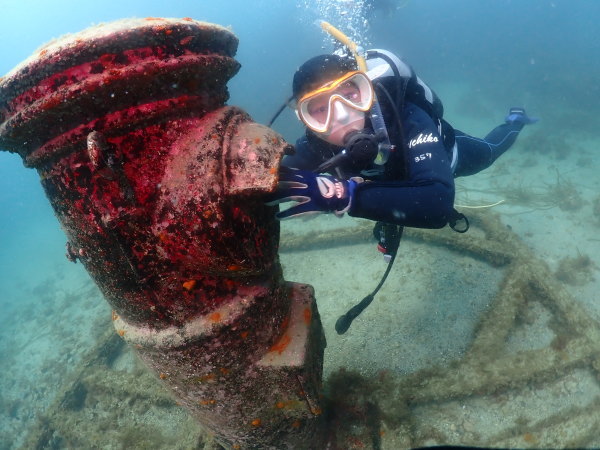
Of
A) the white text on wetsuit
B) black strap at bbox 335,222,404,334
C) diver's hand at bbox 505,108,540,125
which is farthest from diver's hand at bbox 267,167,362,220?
diver's hand at bbox 505,108,540,125

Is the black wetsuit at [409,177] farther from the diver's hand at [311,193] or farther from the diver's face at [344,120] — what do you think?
the diver's face at [344,120]

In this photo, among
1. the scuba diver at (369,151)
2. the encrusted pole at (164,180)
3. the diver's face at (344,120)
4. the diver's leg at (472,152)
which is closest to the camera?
the encrusted pole at (164,180)

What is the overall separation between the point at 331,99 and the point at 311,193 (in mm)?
A: 1157

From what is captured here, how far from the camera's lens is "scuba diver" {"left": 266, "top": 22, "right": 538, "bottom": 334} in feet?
5.91

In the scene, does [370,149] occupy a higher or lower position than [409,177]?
higher

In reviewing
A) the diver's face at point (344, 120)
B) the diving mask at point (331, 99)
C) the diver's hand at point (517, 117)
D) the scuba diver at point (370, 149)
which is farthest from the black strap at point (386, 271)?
the diver's hand at point (517, 117)

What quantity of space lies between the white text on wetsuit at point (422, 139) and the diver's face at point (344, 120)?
0.40 m

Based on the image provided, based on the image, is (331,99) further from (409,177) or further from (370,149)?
(409,177)

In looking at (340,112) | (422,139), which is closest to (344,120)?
(340,112)

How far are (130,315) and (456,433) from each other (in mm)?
2924

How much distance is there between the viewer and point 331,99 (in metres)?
2.54

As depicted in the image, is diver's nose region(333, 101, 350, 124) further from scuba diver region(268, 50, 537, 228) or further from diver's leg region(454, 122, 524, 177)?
diver's leg region(454, 122, 524, 177)

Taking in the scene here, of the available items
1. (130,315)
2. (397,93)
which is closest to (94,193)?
(130,315)

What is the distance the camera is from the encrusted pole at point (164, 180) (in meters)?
1.16
